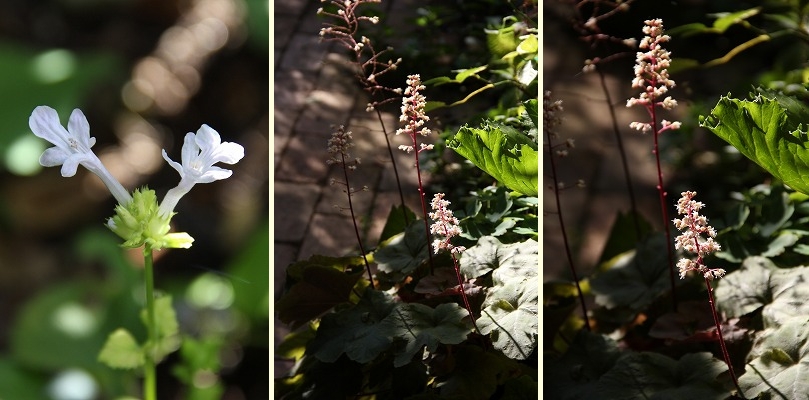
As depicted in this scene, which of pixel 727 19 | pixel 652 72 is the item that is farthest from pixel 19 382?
pixel 727 19

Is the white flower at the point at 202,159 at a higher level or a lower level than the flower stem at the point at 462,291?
higher

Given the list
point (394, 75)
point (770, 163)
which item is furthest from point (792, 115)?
point (394, 75)

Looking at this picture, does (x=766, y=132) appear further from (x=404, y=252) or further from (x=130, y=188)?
(x=130, y=188)

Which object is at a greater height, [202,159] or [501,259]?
[202,159]

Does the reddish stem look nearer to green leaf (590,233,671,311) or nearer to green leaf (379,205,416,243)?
green leaf (590,233,671,311)

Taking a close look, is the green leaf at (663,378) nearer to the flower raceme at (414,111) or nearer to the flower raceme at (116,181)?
the flower raceme at (414,111)

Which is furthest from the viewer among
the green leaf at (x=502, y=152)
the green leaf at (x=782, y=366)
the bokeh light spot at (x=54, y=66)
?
the bokeh light spot at (x=54, y=66)

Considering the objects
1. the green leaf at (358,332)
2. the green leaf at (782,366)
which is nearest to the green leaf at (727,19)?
the green leaf at (782,366)

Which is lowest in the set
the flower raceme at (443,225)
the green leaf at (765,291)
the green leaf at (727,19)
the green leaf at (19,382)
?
the green leaf at (19,382)
